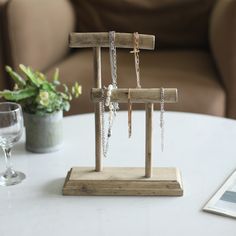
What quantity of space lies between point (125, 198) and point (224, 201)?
19 cm

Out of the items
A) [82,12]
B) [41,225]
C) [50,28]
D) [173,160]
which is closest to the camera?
[41,225]

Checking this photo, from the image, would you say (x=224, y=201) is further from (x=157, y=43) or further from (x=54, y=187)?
(x=157, y=43)

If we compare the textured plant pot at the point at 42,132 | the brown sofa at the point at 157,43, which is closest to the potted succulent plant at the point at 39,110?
the textured plant pot at the point at 42,132

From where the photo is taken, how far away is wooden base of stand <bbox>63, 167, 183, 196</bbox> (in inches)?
43.5

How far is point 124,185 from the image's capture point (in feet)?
3.64

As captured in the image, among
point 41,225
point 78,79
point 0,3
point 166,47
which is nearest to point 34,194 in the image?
point 41,225

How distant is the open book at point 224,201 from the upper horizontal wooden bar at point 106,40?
12.5 inches

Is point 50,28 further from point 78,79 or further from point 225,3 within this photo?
point 225,3

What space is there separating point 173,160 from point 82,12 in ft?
4.24

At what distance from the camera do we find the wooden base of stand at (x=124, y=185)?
110 cm

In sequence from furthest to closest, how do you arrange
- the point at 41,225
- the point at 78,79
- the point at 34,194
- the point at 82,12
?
the point at 82,12 → the point at 78,79 → the point at 34,194 → the point at 41,225

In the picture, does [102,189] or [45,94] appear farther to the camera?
[45,94]

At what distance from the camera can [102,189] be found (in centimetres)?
111

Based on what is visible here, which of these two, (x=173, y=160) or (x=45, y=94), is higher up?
(x=45, y=94)
